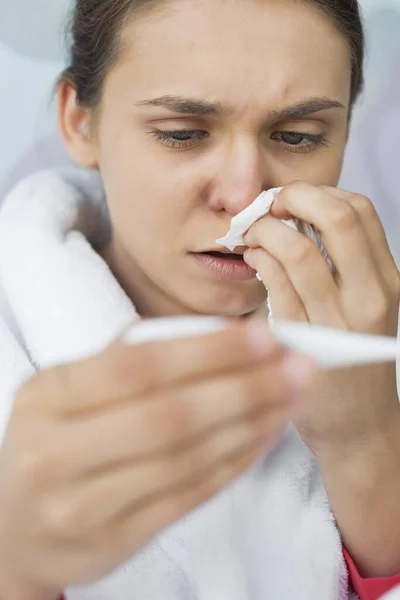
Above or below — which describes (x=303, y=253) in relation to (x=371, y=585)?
above

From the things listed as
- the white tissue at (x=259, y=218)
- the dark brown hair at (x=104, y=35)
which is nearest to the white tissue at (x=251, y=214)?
the white tissue at (x=259, y=218)

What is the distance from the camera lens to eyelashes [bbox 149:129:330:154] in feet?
2.19

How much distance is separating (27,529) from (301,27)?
0.53m

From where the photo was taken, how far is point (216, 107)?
629 millimetres

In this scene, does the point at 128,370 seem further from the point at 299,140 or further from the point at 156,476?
the point at 299,140

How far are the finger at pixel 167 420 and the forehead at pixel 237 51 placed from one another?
40 centimetres

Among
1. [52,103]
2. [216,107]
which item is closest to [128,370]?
[216,107]

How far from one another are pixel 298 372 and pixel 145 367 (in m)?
0.07

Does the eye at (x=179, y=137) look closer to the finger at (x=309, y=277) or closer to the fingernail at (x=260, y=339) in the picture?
the finger at (x=309, y=277)

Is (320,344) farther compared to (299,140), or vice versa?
(299,140)

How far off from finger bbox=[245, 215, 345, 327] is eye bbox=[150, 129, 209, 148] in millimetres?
158

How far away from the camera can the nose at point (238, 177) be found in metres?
0.63

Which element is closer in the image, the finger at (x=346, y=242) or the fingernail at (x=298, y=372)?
the fingernail at (x=298, y=372)

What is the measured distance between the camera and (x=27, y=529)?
33cm
